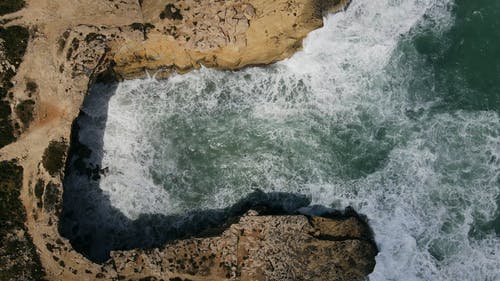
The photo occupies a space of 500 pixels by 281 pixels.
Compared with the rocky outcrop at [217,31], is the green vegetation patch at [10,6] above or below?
above

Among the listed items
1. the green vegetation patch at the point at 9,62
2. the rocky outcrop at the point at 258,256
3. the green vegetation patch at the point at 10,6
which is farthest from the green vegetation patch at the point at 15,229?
the green vegetation patch at the point at 10,6

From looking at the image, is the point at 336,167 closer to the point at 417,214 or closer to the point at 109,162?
the point at 417,214

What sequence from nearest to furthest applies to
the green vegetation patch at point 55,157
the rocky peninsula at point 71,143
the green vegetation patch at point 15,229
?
the green vegetation patch at point 15,229
the rocky peninsula at point 71,143
the green vegetation patch at point 55,157

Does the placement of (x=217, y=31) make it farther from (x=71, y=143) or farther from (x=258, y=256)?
(x=258, y=256)

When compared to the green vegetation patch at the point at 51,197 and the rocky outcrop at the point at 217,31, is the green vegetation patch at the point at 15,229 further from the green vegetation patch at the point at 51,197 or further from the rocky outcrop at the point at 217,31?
the rocky outcrop at the point at 217,31

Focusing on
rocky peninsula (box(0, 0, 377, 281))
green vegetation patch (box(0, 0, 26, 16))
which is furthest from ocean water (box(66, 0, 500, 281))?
green vegetation patch (box(0, 0, 26, 16))

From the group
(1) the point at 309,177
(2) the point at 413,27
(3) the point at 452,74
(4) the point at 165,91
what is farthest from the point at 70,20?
(3) the point at 452,74
